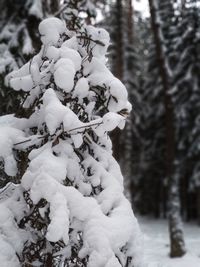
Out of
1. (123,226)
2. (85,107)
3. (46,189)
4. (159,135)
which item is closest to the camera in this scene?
(46,189)

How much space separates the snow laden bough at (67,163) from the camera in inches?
157

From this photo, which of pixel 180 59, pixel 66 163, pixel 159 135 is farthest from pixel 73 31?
pixel 159 135

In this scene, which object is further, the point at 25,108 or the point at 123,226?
the point at 25,108

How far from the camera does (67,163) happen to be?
13.9 ft

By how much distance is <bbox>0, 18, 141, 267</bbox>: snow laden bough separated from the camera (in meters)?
4.00

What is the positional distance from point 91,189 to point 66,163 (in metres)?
0.39

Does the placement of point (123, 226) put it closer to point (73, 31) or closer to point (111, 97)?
point (111, 97)

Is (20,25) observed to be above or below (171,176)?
above

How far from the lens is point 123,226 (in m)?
4.14

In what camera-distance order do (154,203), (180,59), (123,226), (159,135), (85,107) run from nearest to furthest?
(123,226), (85,107), (180,59), (159,135), (154,203)

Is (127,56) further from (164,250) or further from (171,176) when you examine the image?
(164,250)

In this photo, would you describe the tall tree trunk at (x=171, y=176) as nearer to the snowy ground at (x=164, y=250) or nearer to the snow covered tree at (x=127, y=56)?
the snowy ground at (x=164, y=250)

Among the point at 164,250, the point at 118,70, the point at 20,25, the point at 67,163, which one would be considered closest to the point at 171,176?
the point at 164,250

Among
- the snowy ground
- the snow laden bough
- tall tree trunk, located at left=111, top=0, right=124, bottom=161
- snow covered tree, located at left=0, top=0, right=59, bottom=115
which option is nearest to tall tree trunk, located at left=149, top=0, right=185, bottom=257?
the snowy ground
